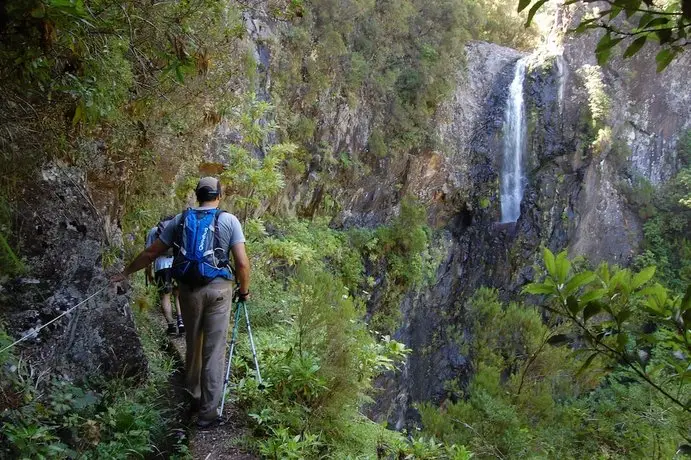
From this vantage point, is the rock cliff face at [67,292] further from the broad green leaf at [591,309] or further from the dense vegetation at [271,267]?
the broad green leaf at [591,309]

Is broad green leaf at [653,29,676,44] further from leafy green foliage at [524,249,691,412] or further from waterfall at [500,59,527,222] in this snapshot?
waterfall at [500,59,527,222]

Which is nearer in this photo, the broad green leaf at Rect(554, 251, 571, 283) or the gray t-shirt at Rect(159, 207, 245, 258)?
the broad green leaf at Rect(554, 251, 571, 283)

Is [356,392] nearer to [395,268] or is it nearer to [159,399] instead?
[159,399]

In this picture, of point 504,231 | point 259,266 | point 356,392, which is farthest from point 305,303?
point 504,231

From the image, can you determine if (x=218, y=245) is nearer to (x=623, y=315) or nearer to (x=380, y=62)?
(x=623, y=315)

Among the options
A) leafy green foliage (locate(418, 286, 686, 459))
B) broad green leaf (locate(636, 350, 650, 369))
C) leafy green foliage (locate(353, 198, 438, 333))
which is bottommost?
leafy green foliage (locate(418, 286, 686, 459))

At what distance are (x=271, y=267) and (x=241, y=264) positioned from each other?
11.7 ft

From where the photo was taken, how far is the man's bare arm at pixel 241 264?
3.13 meters

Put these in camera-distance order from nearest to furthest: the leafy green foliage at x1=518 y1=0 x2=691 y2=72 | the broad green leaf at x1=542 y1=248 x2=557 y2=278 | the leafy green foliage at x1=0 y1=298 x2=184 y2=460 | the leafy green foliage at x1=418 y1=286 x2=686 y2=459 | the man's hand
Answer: the leafy green foliage at x1=518 y1=0 x2=691 y2=72 < the broad green leaf at x1=542 y1=248 x2=557 y2=278 < the leafy green foliage at x1=0 y1=298 x2=184 y2=460 < the man's hand < the leafy green foliage at x1=418 y1=286 x2=686 y2=459

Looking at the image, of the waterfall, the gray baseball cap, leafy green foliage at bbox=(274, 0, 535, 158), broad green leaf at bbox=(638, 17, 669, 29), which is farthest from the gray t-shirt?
the waterfall

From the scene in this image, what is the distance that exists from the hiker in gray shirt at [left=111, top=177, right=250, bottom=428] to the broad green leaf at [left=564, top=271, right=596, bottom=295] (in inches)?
85.4

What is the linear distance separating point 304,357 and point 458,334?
42.6 ft

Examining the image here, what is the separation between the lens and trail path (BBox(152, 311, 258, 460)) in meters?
2.77

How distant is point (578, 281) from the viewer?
1.37m
